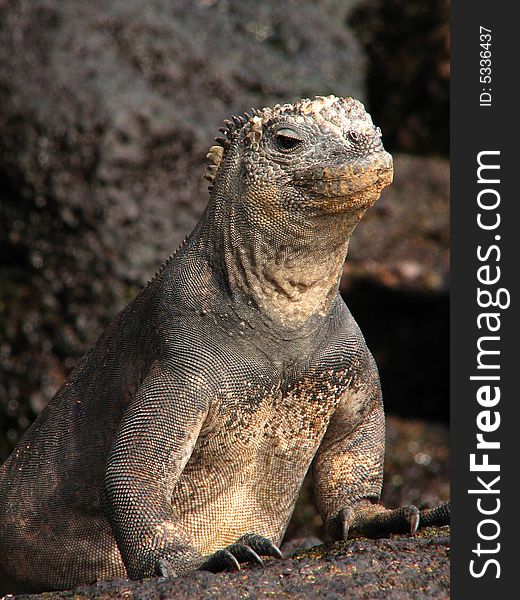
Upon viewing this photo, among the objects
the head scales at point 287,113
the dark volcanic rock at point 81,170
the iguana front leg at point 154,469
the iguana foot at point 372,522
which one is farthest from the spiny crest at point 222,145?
the dark volcanic rock at point 81,170

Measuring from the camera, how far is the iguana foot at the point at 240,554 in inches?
188

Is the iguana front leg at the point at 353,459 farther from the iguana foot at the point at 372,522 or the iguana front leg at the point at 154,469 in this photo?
the iguana front leg at the point at 154,469

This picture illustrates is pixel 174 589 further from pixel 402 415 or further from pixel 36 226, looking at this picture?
pixel 402 415

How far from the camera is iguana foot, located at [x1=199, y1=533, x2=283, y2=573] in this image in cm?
479

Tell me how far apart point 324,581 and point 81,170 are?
743 centimetres

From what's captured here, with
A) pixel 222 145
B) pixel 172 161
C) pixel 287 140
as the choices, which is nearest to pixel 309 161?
pixel 287 140

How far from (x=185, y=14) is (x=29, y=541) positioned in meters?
7.69

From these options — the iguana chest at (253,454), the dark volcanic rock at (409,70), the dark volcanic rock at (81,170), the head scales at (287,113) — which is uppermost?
the dark volcanic rock at (409,70)

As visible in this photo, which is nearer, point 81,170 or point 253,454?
point 253,454

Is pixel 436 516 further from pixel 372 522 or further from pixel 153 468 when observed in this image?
pixel 153 468

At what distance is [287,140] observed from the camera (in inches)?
212

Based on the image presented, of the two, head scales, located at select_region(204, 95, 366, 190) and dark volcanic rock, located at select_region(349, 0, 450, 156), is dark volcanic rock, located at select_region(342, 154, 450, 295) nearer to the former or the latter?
dark volcanic rock, located at select_region(349, 0, 450, 156)

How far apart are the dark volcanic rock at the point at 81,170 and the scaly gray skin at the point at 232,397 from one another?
5188 millimetres

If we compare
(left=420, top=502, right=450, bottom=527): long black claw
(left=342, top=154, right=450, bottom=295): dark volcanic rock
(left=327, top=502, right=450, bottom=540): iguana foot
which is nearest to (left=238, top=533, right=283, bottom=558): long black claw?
(left=327, top=502, right=450, bottom=540): iguana foot
